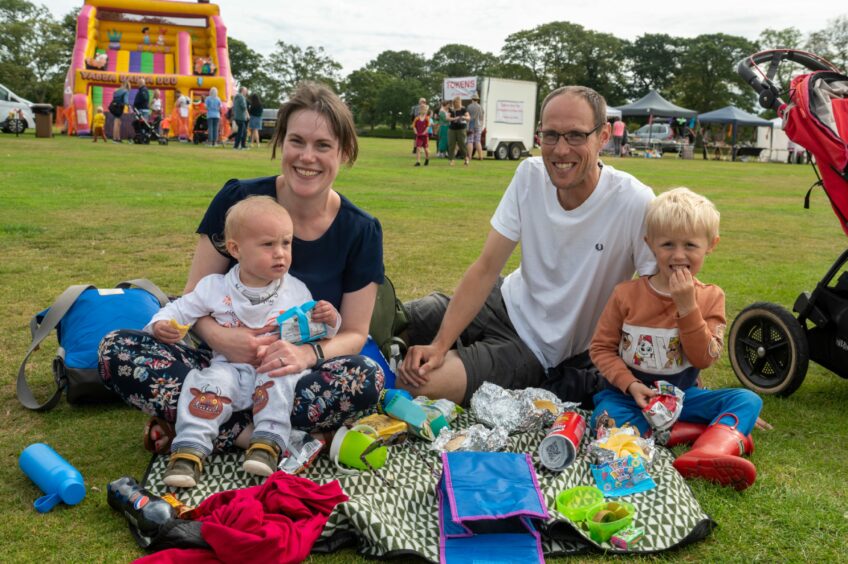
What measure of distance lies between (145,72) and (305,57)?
60.7m

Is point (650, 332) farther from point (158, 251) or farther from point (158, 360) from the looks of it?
point (158, 251)

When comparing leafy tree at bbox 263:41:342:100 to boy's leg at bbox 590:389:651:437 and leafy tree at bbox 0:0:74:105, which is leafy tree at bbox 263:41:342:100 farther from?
boy's leg at bbox 590:389:651:437

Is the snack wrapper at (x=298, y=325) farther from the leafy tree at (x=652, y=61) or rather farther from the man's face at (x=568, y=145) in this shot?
the leafy tree at (x=652, y=61)

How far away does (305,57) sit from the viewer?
86.0 metres

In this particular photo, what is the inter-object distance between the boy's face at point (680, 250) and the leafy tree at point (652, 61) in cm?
8941

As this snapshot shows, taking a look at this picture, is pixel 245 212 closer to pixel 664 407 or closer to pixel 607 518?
pixel 607 518

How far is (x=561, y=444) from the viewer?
3.08 m

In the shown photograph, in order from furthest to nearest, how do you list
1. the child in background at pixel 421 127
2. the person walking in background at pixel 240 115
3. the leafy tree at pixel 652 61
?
the leafy tree at pixel 652 61 < the person walking in background at pixel 240 115 < the child in background at pixel 421 127

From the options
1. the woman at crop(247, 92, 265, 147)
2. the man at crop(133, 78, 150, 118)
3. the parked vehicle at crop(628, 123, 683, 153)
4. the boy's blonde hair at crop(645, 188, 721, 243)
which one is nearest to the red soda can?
the boy's blonde hair at crop(645, 188, 721, 243)

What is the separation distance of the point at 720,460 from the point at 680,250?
2.97 ft

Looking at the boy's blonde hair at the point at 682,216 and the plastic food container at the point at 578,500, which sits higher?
the boy's blonde hair at the point at 682,216

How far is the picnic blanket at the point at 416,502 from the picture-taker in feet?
7.88

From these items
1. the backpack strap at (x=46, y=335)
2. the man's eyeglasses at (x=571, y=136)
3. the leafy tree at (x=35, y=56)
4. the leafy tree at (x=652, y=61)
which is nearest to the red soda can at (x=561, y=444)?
the man's eyeglasses at (x=571, y=136)

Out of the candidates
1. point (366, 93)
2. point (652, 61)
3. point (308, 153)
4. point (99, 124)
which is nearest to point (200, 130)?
point (99, 124)
